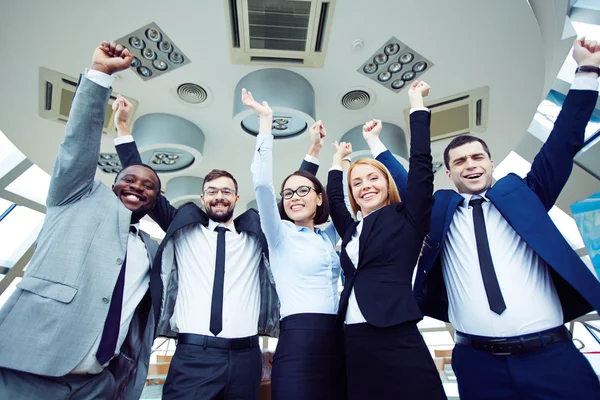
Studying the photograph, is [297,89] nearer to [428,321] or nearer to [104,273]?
[104,273]

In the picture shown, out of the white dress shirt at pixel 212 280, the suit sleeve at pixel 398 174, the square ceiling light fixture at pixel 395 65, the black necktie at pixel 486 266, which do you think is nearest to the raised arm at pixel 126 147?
the white dress shirt at pixel 212 280

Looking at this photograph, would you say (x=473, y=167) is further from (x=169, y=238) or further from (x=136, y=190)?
(x=136, y=190)

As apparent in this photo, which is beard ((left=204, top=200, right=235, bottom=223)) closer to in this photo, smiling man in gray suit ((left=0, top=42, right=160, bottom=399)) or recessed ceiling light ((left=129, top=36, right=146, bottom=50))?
smiling man in gray suit ((left=0, top=42, right=160, bottom=399))

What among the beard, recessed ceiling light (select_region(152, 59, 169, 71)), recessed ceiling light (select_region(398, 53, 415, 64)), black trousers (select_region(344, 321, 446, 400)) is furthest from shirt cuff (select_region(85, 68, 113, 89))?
recessed ceiling light (select_region(398, 53, 415, 64))

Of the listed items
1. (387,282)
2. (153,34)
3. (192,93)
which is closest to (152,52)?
(153,34)

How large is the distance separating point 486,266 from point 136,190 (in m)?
2.60

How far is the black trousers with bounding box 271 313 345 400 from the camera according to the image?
209 centimetres

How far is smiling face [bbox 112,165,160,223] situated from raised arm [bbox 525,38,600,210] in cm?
285

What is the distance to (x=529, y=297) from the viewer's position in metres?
2.06

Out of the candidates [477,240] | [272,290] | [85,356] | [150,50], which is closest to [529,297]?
[477,240]

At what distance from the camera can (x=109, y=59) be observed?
245 cm

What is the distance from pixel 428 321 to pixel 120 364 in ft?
69.1

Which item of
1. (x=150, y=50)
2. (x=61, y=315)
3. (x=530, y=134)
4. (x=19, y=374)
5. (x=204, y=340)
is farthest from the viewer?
(x=530, y=134)

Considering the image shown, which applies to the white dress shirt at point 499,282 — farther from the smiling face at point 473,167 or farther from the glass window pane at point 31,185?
the glass window pane at point 31,185
